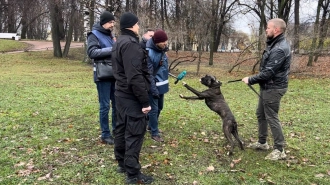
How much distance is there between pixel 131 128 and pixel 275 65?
2233mm

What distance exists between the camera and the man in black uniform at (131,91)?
142 inches

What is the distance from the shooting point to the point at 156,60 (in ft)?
16.9

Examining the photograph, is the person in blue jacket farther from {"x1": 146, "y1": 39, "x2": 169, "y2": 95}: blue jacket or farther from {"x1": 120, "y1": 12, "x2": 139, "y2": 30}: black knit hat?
{"x1": 120, "y1": 12, "x2": 139, "y2": 30}: black knit hat

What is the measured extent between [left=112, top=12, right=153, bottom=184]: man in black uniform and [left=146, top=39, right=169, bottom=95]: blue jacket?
1200 millimetres

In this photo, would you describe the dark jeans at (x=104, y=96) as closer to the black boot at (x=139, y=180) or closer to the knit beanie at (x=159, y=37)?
the knit beanie at (x=159, y=37)

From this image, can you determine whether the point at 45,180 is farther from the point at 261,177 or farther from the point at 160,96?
the point at 261,177

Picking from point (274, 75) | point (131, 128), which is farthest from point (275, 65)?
point (131, 128)

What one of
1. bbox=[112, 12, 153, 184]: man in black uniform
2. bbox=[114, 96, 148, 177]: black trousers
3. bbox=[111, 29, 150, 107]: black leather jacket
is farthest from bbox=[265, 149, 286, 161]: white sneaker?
bbox=[111, 29, 150, 107]: black leather jacket

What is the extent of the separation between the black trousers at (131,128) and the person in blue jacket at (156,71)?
1.16 metres

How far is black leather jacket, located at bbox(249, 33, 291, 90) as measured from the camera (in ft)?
14.8

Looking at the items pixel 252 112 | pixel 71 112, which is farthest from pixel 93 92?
pixel 252 112

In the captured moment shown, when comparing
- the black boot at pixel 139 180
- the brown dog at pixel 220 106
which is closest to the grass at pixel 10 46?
the brown dog at pixel 220 106

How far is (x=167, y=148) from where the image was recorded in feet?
17.1

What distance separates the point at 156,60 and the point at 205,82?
91cm
